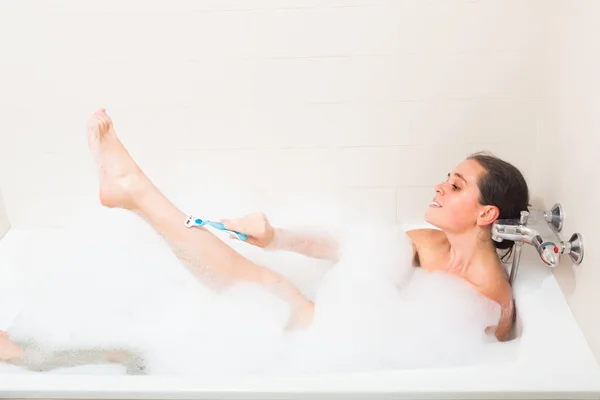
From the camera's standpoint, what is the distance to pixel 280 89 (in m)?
1.98

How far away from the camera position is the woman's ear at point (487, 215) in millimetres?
1654

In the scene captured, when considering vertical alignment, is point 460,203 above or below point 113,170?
below

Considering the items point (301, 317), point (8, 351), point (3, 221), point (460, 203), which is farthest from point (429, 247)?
point (3, 221)

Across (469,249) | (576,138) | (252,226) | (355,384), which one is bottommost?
(355,384)

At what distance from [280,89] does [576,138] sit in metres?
0.81

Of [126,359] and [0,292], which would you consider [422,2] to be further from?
[0,292]

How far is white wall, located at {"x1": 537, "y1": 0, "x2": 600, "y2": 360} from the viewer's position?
1.43m

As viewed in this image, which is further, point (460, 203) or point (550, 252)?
point (460, 203)

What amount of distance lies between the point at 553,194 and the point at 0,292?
4.87ft

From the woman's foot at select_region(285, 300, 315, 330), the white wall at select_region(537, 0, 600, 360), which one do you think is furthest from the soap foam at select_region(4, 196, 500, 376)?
the white wall at select_region(537, 0, 600, 360)

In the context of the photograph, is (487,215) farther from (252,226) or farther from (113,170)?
(113,170)

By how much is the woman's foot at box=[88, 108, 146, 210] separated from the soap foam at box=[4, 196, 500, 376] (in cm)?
27

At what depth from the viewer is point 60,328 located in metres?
1.65

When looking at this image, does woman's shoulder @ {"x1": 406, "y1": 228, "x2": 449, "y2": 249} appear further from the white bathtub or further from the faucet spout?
the white bathtub
